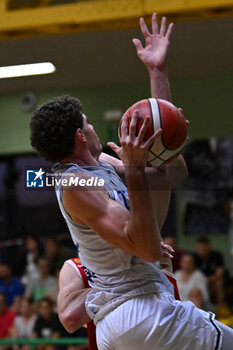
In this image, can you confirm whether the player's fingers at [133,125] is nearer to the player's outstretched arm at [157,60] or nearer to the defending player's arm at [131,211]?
the defending player's arm at [131,211]

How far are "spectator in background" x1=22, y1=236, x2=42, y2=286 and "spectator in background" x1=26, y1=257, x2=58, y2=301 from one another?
89 mm

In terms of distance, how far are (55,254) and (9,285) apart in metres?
0.73

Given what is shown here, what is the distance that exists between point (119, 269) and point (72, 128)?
2.11 feet

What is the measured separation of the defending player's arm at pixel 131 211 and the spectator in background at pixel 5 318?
16.8 feet

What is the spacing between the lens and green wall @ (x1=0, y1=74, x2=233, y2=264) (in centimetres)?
732

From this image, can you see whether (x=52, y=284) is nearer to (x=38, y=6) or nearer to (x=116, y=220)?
(x=38, y=6)

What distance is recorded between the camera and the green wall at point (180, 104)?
7.32 m

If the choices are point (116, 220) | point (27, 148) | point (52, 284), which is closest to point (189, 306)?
point (116, 220)

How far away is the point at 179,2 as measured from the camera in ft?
22.1

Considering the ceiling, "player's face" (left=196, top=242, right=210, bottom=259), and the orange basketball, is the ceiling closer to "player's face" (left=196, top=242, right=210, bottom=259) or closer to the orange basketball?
"player's face" (left=196, top=242, right=210, bottom=259)

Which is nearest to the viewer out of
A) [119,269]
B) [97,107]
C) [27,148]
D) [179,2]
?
[119,269]

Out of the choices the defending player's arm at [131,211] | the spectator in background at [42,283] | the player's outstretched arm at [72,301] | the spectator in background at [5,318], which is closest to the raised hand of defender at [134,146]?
the defending player's arm at [131,211]

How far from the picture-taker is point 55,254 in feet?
26.7

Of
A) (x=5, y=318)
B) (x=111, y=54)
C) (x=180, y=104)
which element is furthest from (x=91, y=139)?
(x=5, y=318)
